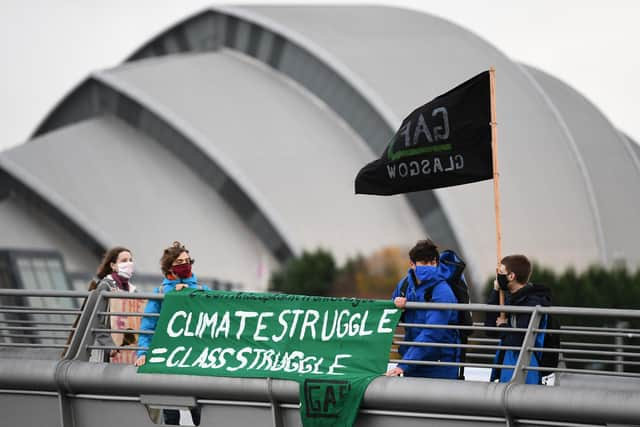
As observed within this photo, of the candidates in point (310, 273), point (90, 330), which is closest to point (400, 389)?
point (90, 330)

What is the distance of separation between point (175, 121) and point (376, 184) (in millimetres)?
36217

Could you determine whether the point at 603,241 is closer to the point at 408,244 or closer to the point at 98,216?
the point at 408,244

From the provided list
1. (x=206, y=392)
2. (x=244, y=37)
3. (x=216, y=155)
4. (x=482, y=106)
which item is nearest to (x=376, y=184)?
(x=482, y=106)

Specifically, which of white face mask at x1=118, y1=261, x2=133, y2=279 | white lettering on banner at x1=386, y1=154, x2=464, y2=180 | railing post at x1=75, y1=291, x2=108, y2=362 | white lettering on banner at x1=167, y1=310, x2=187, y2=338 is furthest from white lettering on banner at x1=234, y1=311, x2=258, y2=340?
white lettering on banner at x1=386, y1=154, x2=464, y2=180

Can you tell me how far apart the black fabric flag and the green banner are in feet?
5.78

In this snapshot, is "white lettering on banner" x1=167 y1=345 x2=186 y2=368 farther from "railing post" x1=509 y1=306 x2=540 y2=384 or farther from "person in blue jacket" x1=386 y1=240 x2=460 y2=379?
"railing post" x1=509 y1=306 x2=540 y2=384

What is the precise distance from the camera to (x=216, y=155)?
47.4 metres

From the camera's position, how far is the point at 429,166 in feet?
39.3

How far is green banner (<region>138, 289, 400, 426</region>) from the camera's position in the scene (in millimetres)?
10352

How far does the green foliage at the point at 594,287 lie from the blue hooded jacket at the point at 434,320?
32.8 m

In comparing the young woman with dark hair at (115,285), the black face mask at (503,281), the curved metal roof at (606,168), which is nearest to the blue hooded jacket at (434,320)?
the black face mask at (503,281)

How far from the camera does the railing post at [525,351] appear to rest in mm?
9812

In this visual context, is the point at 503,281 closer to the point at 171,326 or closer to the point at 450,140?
the point at 450,140

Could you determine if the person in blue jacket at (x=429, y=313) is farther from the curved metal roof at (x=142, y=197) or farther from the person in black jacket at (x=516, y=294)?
the curved metal roof at (x=142, y=197)
